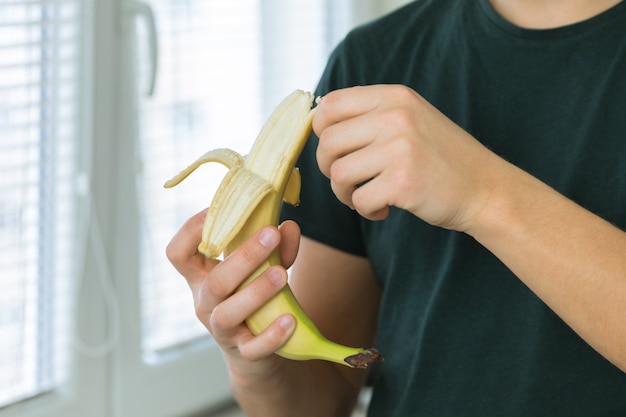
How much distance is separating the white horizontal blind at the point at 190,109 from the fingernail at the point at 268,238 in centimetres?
65

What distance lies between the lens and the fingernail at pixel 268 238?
0.78 meters

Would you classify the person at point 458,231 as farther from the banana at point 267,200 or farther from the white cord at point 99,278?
the white cord at point 99,278

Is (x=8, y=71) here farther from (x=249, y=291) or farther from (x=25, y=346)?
(x=249, y=291)

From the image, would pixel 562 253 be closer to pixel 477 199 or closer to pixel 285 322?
pixel 477 199

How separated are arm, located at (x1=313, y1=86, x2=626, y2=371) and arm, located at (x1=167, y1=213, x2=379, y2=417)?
4.9 inches

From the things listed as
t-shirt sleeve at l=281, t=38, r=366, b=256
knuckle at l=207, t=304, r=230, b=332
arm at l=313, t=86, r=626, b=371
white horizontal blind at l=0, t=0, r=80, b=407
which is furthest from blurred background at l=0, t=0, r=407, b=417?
arm at l=313, t=86, r=626, b=371

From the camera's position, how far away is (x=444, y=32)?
1089 millimetres

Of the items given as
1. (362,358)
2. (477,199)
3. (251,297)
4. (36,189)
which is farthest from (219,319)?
(36,189)

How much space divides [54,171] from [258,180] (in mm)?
589

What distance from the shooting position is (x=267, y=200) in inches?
31.4

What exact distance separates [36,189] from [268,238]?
0.60 meters

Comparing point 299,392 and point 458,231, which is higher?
point 458,231

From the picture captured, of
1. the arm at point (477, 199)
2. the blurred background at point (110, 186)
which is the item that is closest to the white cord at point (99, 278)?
the blurred background at point (110, 186)

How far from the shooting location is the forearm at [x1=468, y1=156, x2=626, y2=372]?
0.73 m
